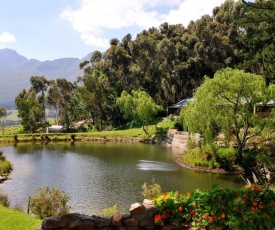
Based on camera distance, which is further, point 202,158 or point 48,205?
point 202,158

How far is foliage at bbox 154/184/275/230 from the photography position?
7262mm

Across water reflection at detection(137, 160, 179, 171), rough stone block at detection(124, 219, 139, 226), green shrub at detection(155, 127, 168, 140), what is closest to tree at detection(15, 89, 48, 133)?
green shrub at detection(155, 127, 168, 140)

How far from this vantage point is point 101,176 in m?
24.6

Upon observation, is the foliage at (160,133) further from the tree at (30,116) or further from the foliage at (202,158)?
the tree at (30,116)

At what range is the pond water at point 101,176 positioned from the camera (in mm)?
18828

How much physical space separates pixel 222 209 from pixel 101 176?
706 inches

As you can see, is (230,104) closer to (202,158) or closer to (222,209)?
(202,158)

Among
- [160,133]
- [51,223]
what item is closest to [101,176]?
[51,223]

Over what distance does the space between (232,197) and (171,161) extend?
73.7 feet

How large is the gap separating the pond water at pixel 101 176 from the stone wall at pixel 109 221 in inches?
333

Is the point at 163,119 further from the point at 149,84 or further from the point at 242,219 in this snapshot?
the point at 242,219

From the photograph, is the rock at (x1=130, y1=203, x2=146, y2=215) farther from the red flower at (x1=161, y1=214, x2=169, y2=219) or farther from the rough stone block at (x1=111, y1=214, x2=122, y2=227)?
the red flower at (x1=161, y1=214, x2=169, y2=219)

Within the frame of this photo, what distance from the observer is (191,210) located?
7.84m

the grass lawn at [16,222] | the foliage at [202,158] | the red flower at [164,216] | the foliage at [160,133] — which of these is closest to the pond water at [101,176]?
the foliage at [202,158]
